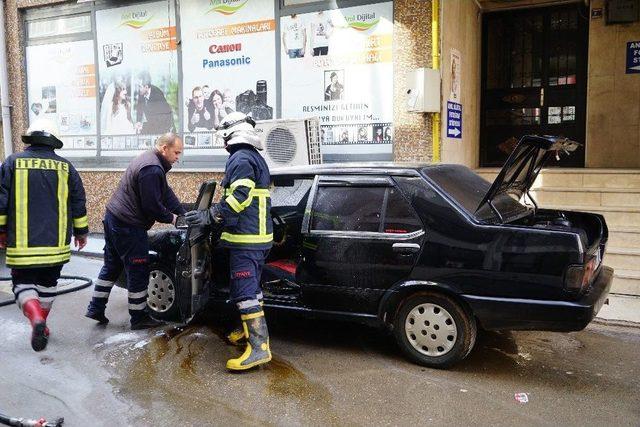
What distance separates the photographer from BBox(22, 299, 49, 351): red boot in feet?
15.9

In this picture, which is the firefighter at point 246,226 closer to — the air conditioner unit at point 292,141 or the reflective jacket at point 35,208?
the reflective jacket at point 35,208

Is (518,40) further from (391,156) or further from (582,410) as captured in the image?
(582,410)

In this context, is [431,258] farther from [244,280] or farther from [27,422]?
[27,422]

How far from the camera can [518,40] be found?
960 cm

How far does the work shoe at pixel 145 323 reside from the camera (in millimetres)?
5613

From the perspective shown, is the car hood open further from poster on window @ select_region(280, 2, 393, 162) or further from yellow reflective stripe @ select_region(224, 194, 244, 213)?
poster on window @ select_region(280, 2, 393, 162)

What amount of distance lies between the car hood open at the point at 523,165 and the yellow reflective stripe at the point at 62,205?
3.48 m

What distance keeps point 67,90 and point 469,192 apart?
862cm

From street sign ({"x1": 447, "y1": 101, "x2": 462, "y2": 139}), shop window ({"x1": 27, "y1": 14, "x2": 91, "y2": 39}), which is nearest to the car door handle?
street sign ({"x1": 447, "y1": 101, "x2": 462, "y2": 139})

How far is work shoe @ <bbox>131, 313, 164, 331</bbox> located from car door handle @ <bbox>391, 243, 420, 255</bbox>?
2.52 meters

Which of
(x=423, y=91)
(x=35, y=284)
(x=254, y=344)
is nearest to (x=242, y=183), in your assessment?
(x=254, y=344)

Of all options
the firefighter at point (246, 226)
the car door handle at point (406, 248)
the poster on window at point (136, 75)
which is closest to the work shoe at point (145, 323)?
the firefighter at point (246, 226)

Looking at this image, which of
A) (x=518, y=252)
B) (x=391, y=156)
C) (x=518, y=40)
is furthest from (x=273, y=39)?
(x=518, y=252)

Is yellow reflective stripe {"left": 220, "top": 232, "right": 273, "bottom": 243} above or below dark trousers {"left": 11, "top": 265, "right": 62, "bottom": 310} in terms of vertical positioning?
above
